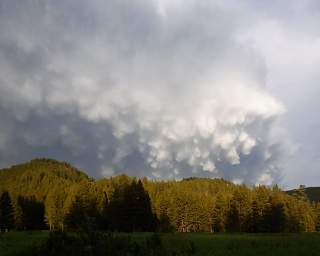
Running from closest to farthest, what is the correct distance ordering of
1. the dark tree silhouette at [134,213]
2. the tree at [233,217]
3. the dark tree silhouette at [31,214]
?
1. the dark tree silhouette at [134,213]
2. the tree at [233,217]
3. the dark tree silhouette at [31,214]

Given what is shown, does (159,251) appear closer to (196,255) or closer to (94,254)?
(94,254)

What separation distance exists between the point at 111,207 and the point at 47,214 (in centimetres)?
4850

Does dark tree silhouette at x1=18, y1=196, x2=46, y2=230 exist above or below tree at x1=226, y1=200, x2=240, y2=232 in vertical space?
above

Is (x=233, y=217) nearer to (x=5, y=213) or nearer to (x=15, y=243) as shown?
(x=5, y=213)

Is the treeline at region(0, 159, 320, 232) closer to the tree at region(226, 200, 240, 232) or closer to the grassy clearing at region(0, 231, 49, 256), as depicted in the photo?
the tree at region(226, 200, 240, 232)

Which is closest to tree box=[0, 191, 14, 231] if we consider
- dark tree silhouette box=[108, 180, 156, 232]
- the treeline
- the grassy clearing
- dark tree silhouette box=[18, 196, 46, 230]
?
the treeline

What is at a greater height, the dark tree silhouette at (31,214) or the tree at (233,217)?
the dark tree silhouette at (31,214)

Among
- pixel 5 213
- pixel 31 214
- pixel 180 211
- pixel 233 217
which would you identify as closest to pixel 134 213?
pixel 5 213

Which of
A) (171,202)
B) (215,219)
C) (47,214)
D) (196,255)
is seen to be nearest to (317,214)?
(215,219)

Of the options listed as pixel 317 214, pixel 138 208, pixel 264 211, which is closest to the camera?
pixel 138 208

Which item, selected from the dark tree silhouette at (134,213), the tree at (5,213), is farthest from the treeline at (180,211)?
the dark tree silhouette at (134,213)

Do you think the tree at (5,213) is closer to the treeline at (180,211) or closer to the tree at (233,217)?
the treeline at (180,211)

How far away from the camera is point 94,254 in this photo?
1928cm

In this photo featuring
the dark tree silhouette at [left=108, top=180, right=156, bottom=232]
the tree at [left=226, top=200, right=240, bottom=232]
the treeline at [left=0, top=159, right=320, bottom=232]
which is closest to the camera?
the dark tree silhouette at [left=108, top=180, right=156, bottom=232]
